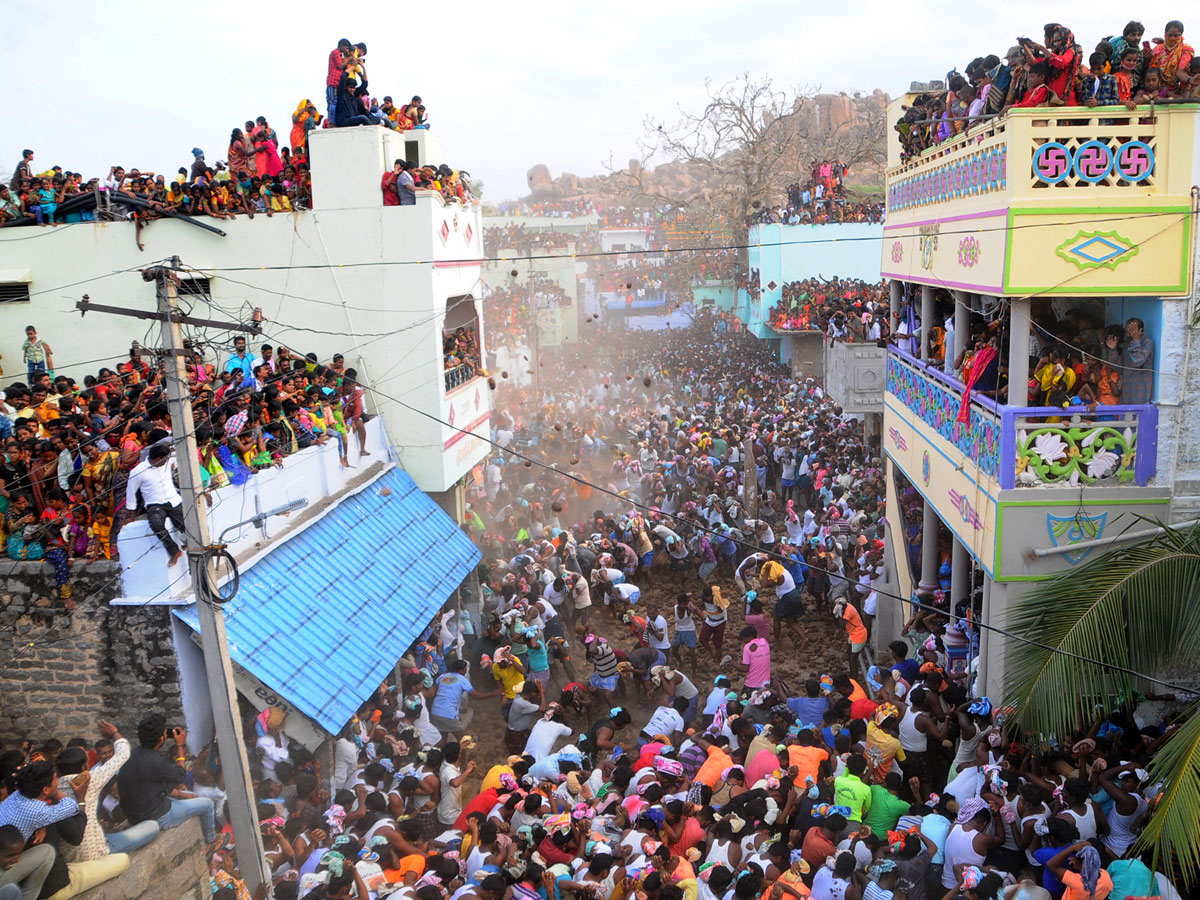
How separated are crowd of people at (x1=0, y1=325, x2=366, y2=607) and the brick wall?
7.8 inches

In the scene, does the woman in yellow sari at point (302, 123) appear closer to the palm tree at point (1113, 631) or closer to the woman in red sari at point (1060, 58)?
the woman in red sari at point (1060, 58)

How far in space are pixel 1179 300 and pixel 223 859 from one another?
8.93 meters

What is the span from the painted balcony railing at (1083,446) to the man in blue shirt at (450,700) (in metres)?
6.33

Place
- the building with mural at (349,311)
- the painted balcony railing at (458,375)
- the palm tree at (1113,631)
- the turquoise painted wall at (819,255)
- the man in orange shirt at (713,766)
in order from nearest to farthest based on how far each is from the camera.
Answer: the palm tree at (1113,631) < the man in orange shirt at (713,766) < the building with mural at (349,311) < the painted balcony railing at (458,375) < the turquoise painted wall at (819,255)

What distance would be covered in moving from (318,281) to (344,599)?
5631 mm

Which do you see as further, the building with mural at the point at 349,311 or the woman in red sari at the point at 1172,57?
the building with mural at the point at 349,311

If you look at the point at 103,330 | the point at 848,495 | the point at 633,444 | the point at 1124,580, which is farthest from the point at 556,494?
the point at 1124,580

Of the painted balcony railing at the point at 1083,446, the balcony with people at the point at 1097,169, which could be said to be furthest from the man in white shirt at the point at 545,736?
the balcony with people at the point at 1097,169

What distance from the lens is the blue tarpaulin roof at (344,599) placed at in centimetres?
895

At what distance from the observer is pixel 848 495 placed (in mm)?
16766

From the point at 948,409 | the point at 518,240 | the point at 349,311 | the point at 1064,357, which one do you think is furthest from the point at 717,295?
the point at 1064,357

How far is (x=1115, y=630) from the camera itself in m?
6.66

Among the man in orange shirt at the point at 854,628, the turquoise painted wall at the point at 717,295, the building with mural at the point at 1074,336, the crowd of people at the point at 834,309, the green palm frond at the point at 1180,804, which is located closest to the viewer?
the green palm frond at the point at 1180,804

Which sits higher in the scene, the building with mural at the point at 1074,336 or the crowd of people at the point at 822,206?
the crowd of people at the point at 822,206
